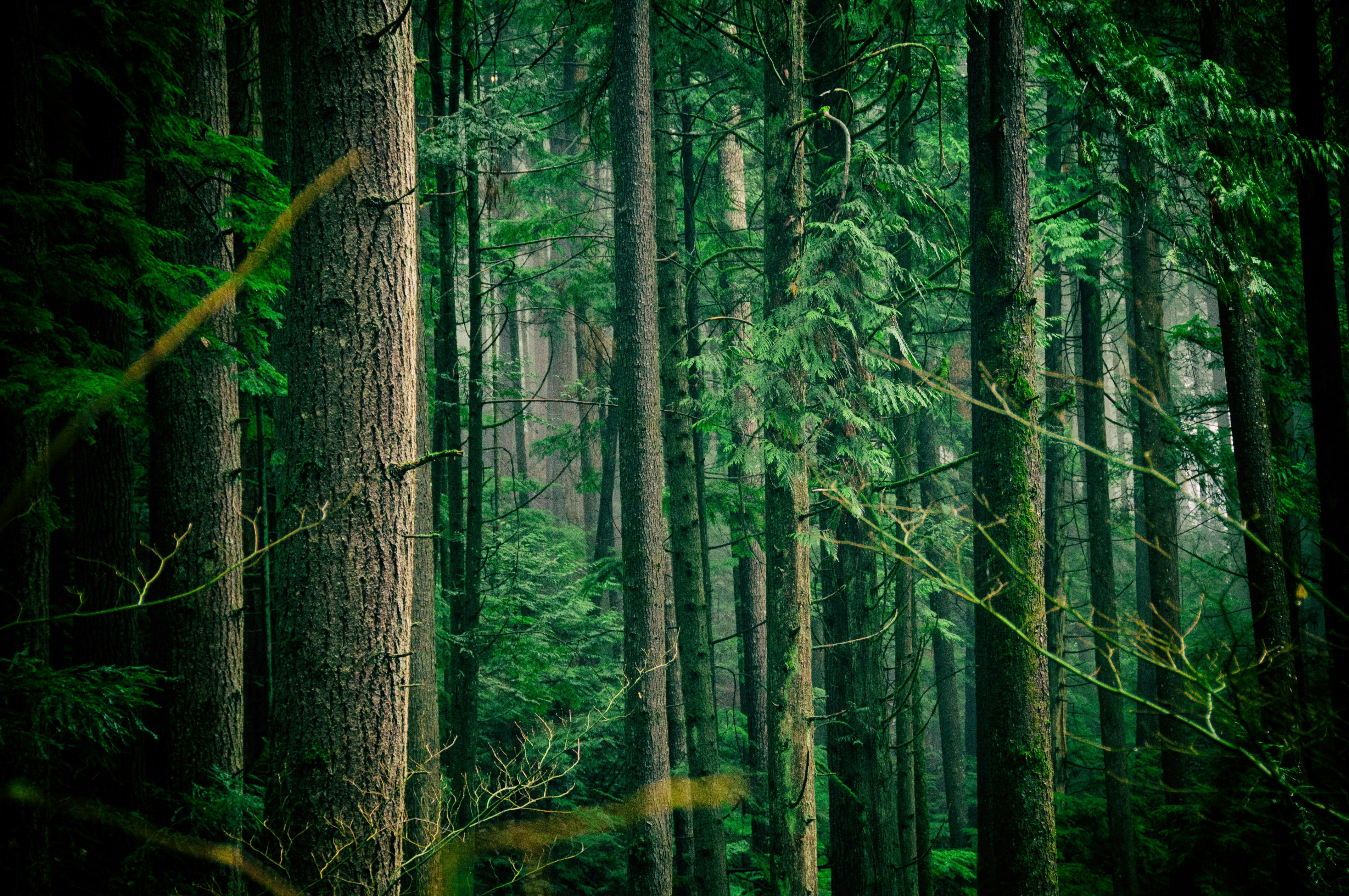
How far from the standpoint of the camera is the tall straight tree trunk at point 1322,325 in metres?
5.23

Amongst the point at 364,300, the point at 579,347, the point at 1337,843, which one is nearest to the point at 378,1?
the point at 364,300

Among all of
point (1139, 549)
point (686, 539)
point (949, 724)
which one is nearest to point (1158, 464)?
point (686, 539)

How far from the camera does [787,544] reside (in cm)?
619

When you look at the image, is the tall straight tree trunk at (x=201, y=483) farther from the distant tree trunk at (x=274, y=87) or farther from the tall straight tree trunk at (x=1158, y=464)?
the tall straight tree trunk at (x=1158, y=464)

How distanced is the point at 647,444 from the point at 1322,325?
5.86 m

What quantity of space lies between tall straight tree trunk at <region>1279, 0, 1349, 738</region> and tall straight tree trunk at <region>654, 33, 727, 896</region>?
5392mm

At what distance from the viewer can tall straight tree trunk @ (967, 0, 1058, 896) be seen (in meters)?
5.02

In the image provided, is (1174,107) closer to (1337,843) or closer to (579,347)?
(1337,843)

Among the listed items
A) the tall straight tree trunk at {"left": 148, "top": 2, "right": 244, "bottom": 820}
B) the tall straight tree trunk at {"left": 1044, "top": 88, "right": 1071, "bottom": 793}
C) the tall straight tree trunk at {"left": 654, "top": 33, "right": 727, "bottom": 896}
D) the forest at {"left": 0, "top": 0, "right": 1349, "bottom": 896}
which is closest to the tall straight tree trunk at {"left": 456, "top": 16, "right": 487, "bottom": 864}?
the forest at {"left": 0, "top": 0, "right": 1349, "bottom": 896}

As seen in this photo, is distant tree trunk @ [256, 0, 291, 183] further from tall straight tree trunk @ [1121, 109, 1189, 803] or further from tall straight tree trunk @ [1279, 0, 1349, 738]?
tall straight tree trunk @ [1121, 109, 1189, 803]

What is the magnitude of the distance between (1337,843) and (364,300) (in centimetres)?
603

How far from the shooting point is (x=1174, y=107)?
5.75 m

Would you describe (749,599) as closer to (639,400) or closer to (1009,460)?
(639,400)

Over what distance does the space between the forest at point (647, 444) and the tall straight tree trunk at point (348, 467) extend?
2 cm
